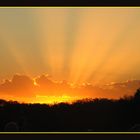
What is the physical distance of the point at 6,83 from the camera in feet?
9.76

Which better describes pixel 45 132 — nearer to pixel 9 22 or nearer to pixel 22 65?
pixel 22 65

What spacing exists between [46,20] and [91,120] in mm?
805

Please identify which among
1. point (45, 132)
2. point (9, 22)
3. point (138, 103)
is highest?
point (9, 22)

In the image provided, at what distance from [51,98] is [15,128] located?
341 mm

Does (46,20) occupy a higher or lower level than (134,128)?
higher

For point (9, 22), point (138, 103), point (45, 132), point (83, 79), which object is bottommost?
point (45, 132)

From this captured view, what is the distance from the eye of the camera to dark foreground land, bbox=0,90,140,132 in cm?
290

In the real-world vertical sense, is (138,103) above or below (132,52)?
below

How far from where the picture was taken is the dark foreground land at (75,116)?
2.90m

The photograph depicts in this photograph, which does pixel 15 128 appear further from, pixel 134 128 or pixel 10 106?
pixel 134 128

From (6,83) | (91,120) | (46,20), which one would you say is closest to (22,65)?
(6,83)

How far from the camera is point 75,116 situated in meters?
2.94

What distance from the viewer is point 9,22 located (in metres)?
2.95
